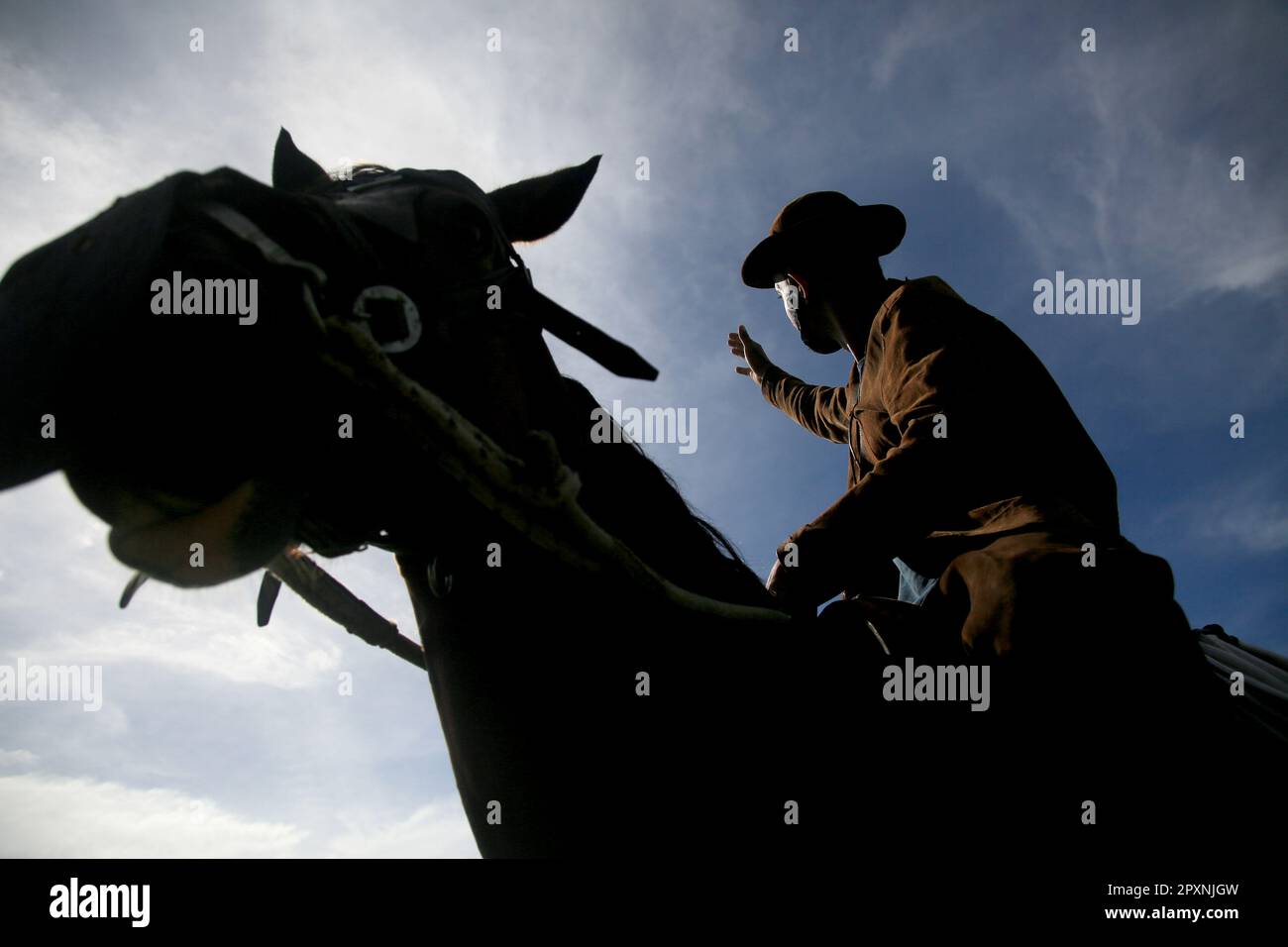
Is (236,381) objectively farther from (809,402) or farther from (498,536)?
(809,402)

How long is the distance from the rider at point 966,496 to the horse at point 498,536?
0.19 m

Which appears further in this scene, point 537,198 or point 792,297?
point 792,297

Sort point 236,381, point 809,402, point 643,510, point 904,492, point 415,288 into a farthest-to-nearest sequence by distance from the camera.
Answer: point 809,402, point 904,492, point 643,510, point 415,288, point 236,381

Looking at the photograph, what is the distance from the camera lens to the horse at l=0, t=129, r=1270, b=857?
3.87 feet

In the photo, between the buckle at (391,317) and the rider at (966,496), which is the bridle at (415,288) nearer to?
the buckle at (391,317)

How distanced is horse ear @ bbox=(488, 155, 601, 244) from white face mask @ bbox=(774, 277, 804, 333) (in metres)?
1.42

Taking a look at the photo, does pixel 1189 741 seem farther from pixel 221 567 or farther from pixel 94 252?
pixel 94 252

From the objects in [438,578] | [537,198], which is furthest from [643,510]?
[537,198]

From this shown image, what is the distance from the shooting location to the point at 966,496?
2.22m

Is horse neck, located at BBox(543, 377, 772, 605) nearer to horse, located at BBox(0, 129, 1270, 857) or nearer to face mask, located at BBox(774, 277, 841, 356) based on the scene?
horse, located at BBox(0, 129, 1270, 857)

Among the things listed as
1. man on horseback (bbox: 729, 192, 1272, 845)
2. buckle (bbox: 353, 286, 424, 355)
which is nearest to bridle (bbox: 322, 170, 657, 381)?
buckle (bbox: 353, 286, 424, 355)

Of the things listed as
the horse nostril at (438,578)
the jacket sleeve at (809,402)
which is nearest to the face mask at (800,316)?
the jacket sleeve at (809,402)

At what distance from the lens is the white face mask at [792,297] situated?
348 cm

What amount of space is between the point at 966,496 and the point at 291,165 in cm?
245
